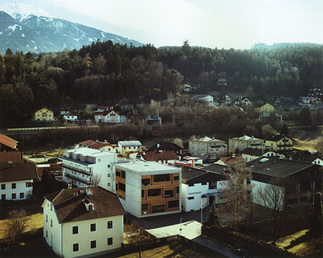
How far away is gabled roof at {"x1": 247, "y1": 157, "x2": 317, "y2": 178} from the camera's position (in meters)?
17.4

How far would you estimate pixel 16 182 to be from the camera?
1858 centimetres

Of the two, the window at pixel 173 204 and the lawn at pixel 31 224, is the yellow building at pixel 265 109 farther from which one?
the lawn at pixel 31 224

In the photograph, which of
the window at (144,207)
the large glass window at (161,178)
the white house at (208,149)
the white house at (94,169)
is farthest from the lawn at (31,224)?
the white house at (208,149)

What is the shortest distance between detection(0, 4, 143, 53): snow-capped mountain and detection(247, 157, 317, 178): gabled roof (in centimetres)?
7426

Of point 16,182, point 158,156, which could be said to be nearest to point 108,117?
point 158,156

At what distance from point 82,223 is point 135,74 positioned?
44523mm

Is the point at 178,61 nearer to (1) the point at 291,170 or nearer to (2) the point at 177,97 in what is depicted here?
(2) the point at 177,97

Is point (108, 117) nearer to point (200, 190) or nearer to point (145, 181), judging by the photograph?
point (200, 190)

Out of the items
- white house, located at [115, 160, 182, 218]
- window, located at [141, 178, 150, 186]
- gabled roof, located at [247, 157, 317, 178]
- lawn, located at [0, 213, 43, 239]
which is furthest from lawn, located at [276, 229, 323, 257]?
lawn, located at [0, 213, 43, 239]

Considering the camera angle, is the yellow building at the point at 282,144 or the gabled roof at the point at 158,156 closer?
the gabled roof at the point at 158,156

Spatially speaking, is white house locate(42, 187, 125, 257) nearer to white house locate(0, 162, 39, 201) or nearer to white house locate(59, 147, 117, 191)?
white house locate(59, 147, 117, 191)

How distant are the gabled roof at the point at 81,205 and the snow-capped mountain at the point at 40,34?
74881 millimetres

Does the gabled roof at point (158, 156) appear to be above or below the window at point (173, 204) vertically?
above

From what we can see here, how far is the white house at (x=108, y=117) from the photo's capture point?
42912 mm
